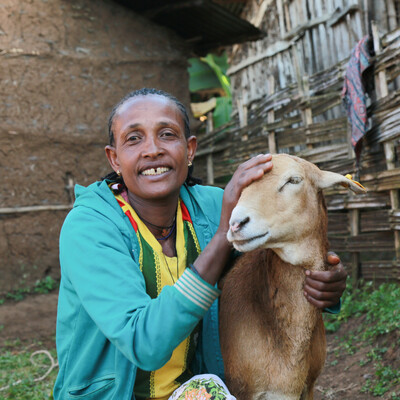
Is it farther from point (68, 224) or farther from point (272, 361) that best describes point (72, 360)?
point (272, 361)

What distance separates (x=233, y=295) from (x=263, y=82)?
7.91 m

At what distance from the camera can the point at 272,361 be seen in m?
2.20

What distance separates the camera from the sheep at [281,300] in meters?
2.08

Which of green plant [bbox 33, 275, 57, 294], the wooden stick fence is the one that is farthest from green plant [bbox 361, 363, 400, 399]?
green plant [bbox 33, 275, 57, 294]

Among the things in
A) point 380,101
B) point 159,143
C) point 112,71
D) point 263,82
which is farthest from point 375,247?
point 263,82

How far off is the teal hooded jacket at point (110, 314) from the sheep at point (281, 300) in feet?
0.51

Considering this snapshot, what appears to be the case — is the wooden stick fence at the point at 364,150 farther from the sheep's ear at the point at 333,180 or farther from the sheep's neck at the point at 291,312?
the sheep's neck at the point at 291,312

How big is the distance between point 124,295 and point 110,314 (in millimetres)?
86

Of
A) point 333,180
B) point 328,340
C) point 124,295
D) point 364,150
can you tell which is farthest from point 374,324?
point 124,295

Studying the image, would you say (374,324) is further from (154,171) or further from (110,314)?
(110,314)

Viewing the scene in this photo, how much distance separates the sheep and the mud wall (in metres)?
4.82

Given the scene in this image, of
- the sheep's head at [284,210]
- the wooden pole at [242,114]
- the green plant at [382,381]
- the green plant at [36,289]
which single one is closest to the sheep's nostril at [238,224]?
the sheep's head at [284,210]

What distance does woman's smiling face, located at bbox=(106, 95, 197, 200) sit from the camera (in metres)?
2.27

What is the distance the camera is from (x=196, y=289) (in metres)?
1.82
